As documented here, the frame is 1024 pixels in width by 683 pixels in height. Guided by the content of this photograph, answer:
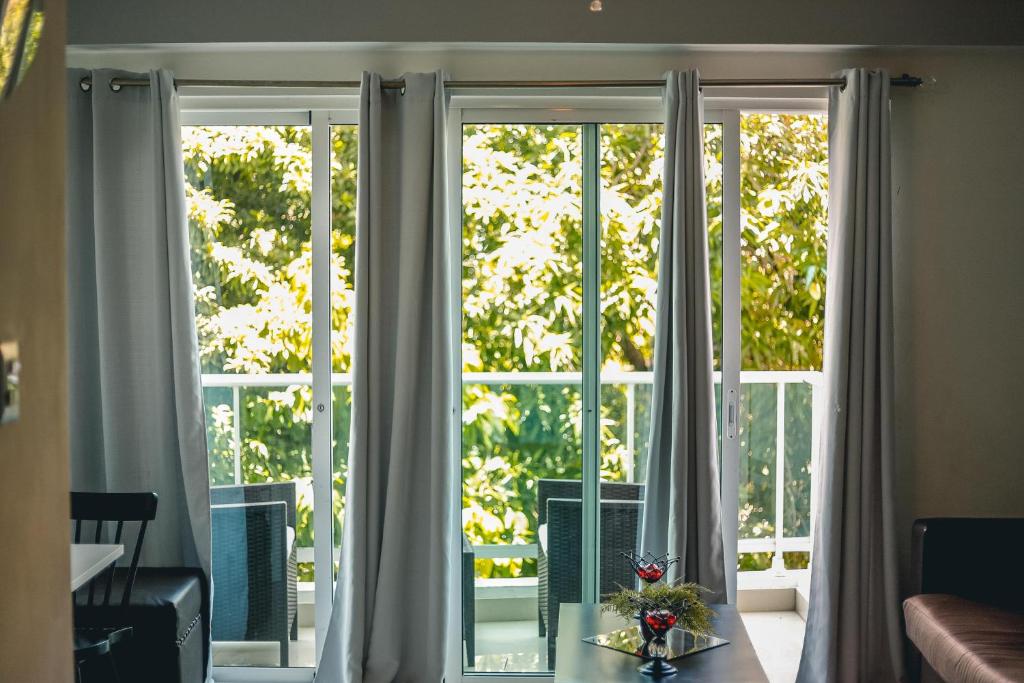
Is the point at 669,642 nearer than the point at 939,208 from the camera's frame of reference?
Yes

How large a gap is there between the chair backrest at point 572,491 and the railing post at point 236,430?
120 cm

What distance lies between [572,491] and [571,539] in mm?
189

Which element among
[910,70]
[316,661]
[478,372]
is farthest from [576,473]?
[910,70]

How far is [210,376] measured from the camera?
3721 mm

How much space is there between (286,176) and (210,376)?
0.85 metres

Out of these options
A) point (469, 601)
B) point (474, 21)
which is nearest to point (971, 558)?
point (469, 601)

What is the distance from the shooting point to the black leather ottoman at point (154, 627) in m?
3.02

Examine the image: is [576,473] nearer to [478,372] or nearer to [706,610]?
[478,372]

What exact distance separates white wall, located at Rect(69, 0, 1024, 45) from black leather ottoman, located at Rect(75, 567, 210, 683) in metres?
2.02

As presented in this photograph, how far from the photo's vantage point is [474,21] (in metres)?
3.54

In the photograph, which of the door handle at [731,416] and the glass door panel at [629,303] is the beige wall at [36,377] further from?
the door handle at [731,416]

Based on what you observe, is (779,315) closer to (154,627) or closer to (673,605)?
(673,605)

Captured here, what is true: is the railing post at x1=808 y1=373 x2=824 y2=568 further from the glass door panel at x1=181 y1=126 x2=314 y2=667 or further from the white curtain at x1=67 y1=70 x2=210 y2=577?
the white curtain at x1=67 y1=70 x2=210 y2=577

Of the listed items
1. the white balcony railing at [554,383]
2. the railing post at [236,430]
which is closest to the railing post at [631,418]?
the white balcony railing at [554,383]
